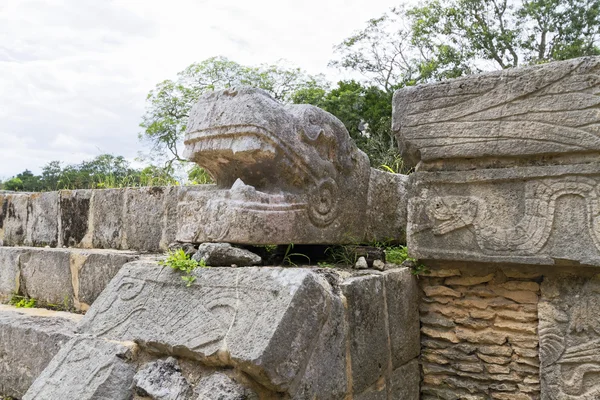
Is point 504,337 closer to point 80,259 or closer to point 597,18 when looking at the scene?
point 80,259

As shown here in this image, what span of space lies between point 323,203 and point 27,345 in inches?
79.3

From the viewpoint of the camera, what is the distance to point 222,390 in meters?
2.03

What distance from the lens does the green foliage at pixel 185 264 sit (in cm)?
248

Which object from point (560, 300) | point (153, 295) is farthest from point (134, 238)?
point (560, 300)

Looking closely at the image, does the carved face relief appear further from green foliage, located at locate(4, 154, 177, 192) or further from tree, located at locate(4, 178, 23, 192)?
tree, located at locate(4, 178, 23, 192)

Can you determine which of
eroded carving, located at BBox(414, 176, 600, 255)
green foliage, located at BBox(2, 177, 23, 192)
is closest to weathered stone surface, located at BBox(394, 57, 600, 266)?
eroded carving, located at BBox(414, 176, 600, 255)

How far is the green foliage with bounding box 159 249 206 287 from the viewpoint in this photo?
8.12 ft

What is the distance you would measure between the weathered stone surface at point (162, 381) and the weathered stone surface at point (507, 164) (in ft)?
5.16

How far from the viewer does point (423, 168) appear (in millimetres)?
3164

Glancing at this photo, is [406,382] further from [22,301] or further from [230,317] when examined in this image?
[22,301]

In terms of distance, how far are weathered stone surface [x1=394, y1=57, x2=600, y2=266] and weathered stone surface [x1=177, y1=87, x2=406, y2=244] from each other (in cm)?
42

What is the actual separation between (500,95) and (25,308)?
359 cm

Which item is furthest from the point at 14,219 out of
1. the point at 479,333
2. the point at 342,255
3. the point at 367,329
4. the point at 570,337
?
the point at 570,337

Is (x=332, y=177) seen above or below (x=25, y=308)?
above
